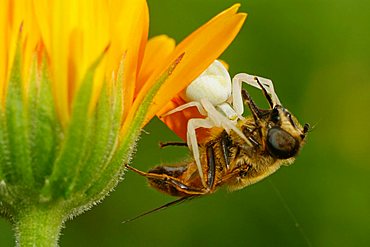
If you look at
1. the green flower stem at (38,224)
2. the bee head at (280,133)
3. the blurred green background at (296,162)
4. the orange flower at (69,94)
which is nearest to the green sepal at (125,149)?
the orange flower at (69,94)

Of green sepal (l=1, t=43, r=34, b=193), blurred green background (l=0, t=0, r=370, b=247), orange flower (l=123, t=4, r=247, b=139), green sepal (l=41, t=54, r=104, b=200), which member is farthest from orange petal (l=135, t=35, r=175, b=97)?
blurred green background (l=0, t=0, r=370, b=247)

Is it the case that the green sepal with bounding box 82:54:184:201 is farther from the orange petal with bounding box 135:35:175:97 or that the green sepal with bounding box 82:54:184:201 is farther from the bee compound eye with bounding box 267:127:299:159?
the bee compound eye with bounding box 267:127:299:159

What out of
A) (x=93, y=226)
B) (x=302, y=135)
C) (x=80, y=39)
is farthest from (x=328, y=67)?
(x=80, y=39)

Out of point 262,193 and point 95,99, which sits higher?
point 95,99

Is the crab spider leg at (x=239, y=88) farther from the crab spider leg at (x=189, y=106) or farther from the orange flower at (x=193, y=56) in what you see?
the orange flower at (x=193, y=56)

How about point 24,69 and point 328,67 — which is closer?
point 24,69

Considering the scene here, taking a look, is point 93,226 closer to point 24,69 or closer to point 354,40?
point 354,40
